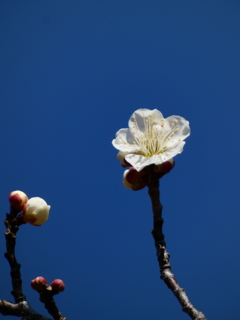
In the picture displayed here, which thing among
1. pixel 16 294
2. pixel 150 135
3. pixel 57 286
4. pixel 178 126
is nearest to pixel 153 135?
pixel 150 135

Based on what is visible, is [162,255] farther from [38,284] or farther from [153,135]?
[153,135]

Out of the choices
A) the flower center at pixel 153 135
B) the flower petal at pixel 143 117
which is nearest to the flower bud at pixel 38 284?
the flower center at pixel 153 135

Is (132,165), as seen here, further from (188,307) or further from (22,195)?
(188,307)

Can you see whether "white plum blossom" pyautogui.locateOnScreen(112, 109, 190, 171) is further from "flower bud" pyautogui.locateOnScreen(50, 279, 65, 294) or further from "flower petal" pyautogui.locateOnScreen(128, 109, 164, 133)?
"flower bud" pyautogui.locateOnScreen(50, 279, 65, 294)

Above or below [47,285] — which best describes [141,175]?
above

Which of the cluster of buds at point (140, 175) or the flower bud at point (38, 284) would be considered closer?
the flower bud at point (38, 284)

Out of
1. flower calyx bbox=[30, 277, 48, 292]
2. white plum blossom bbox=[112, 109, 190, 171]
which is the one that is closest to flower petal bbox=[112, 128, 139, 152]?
white plum blossom bbox=[112, 109, 190, 171]

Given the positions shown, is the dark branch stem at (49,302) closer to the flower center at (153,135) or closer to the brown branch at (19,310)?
the brown branch at (19,310)

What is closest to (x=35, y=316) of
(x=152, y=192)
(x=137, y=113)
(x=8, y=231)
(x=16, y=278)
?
(x=16, y=278)
